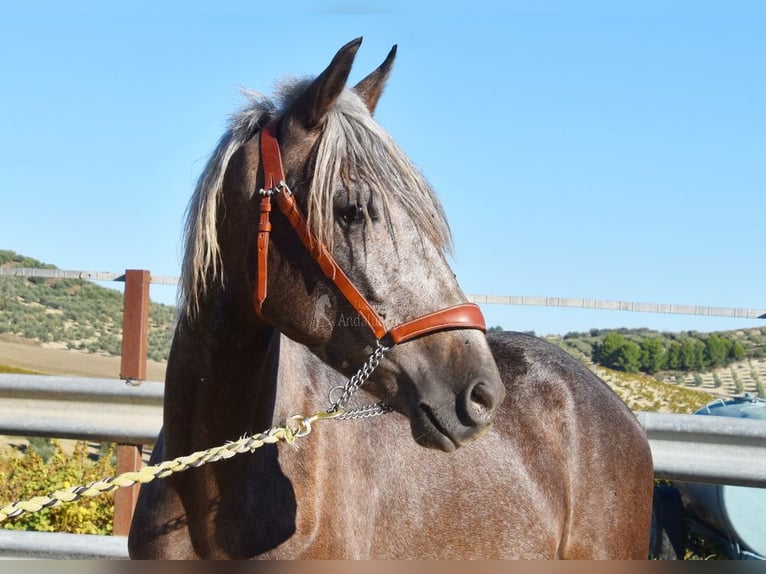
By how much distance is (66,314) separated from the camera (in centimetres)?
682

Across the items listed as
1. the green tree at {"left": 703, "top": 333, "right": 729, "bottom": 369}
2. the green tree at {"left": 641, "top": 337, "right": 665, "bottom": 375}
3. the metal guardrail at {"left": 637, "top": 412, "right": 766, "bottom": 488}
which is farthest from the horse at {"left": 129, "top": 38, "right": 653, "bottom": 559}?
the green tree at {"left": 703, "top": 333, "right": 729, "bottom": 369}

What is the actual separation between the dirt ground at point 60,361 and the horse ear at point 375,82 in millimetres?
5495

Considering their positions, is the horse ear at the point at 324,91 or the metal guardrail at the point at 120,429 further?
the metal guardrail at the point at 120,429

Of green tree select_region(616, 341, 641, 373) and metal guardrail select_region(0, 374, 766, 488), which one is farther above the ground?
green tree select_region(616, 341, 641, 373)

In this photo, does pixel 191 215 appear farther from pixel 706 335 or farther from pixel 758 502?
Answer: pixel 706 335

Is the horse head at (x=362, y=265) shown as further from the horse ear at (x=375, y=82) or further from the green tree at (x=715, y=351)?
the green tree at (x=715, y=351)

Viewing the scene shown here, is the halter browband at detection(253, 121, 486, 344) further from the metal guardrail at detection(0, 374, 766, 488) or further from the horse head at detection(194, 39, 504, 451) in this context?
the metal guardrail at detection(0, 374, 766, 488)

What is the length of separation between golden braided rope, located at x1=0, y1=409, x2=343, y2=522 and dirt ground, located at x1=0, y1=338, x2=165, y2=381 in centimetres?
560

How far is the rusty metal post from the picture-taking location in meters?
4.38

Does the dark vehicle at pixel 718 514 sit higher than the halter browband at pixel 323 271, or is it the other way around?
the halter browband at pixel 323 271

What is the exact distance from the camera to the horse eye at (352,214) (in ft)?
7.36

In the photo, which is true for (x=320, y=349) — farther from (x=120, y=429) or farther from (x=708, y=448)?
(x=708, y=448)

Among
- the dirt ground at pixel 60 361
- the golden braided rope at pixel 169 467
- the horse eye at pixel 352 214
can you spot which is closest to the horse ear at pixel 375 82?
the horse eye at pixel 352 214

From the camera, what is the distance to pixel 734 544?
4406 millimetres
